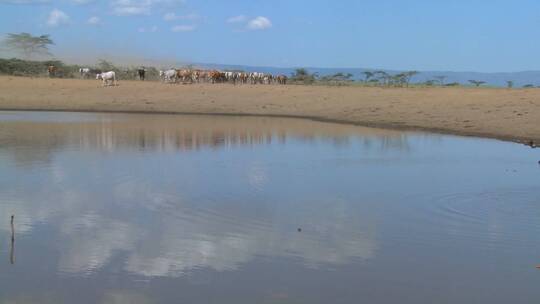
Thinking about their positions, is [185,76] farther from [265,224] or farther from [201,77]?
[265,224]

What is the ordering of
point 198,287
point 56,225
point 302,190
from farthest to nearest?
point 302,190, point 56,225, point 198,287

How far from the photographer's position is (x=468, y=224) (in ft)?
25.5

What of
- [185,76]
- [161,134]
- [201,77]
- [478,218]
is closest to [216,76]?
[201,77]

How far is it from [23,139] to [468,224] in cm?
1052

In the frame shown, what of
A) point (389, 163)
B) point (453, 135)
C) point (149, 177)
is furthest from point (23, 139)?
point (453, 135)

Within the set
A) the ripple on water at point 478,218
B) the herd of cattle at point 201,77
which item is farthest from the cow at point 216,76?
the ripple on water at point 478,218

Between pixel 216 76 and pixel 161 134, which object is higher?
pixel 216 76

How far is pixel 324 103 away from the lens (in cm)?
2667

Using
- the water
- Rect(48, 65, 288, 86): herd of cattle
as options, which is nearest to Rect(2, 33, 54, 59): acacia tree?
Rect(48, 65, 288, 86): herd of cattle

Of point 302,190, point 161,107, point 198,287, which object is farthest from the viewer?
point 161,107

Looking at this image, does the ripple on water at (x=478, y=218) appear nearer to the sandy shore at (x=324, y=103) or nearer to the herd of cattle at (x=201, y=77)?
the sandy shore at (x=324, y=103)

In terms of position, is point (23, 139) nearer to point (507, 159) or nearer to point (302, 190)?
point (302, 190)

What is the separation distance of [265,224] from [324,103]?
1937 cm

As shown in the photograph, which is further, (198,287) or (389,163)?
(389,163)
